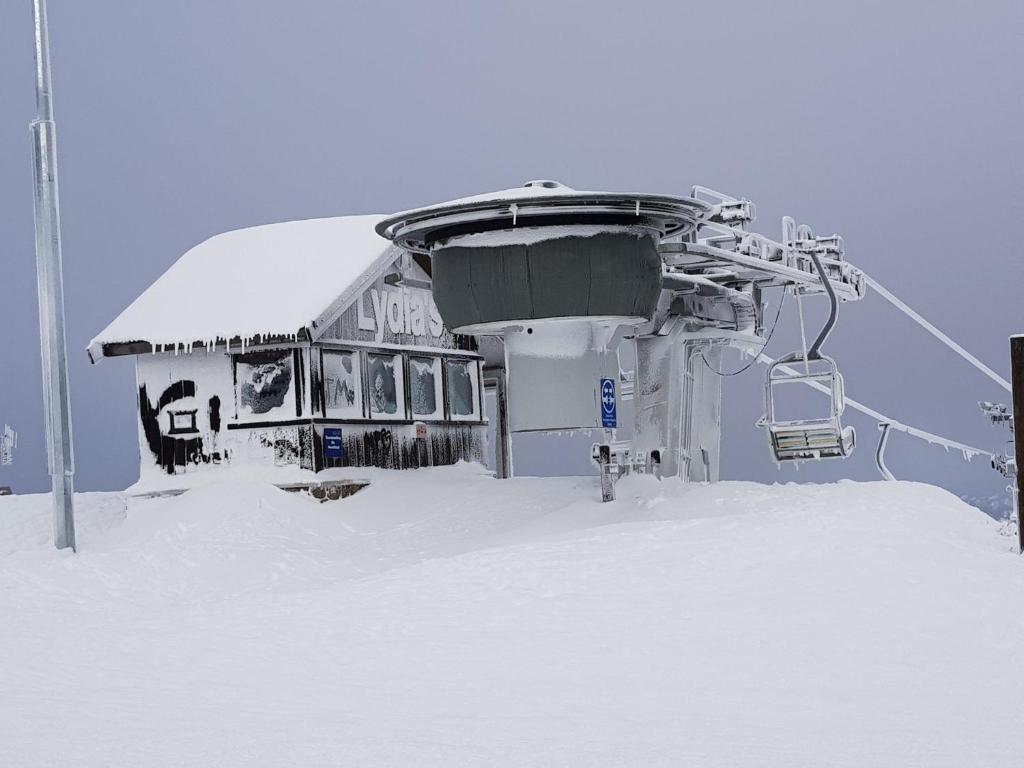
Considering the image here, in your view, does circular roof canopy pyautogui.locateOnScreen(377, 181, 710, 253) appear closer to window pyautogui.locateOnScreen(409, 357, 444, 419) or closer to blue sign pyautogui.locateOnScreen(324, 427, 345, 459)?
blue sign pyautogui.locateOnScreen(324, 427, 345, 459)

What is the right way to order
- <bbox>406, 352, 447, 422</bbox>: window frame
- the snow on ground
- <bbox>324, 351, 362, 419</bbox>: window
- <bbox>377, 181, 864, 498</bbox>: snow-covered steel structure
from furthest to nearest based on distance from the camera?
<bbox>406, 352, 447, 422</bbox>: window frame < <bbox>324, 351, 362, 419</bbox>: window < <bbox>377, 181, 864, 498</bbox>: snow-covered steel structure < the snow on ground

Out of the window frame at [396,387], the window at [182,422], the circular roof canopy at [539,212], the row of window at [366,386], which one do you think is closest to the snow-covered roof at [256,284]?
the row of window at [366,386]

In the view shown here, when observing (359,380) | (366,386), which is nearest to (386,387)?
(366,386)

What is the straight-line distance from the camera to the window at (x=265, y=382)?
80.7 feet

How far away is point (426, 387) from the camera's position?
91.3ft

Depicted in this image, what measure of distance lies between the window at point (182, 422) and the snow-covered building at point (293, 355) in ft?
0.06

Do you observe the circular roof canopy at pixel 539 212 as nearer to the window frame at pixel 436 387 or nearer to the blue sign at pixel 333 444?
the blue sign at pixel 333 444

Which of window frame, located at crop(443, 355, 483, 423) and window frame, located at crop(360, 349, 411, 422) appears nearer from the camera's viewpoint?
window frame, located at crop(360, 349, 411, 422)

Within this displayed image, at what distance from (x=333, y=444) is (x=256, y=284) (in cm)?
361

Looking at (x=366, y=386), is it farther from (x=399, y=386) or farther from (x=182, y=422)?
(x=182, y=422)

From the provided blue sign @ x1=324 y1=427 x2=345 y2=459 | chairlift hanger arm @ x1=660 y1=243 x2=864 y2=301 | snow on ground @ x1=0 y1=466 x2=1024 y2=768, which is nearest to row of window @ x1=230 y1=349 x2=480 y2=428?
blue sign @ x1=324 y1=427 x2=345 y2=459

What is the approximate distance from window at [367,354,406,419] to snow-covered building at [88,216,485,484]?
0.03 metres

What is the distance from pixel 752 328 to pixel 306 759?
19.9 m

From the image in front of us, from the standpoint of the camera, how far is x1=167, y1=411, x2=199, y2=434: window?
1005 inches
